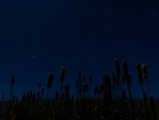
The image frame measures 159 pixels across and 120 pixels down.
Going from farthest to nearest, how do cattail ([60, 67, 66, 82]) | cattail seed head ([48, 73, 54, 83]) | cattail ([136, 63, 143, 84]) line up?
cattail seed head ([48, 73, 54, 83])
cattail ([60, 67, 66, 82])
cattail ([136, 63, 143, 84])

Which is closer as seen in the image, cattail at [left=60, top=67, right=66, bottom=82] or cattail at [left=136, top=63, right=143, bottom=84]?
cattail at [left=136, top=63, right=143, bottom=84]

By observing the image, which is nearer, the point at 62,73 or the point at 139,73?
the point at 139,73

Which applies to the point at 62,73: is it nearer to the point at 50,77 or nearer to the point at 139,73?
the point at 50,77

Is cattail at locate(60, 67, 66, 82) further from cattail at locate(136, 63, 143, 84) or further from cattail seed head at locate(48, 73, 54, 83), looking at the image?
cattail at locate(136, 63, 143, 84)

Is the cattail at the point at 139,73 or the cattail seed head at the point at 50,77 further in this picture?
the cattail seed head at the point at 50,77

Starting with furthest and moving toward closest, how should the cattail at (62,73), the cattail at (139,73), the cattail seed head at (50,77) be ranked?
the cattail seed head at (50,77)
the cattail at (62,73)
the cattail at (139,73)

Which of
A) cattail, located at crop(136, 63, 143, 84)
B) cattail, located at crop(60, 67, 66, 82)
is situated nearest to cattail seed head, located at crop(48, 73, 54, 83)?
cattail, located at crop(60, 67, 66, 82)

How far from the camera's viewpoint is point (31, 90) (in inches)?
1123

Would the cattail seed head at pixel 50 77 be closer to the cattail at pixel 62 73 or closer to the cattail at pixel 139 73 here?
the cattail at pixel 62 73

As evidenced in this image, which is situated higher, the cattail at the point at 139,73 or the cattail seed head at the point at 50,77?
the cattail seed head at the point at 50,77

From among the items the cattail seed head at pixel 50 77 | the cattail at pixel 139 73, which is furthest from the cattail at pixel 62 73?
the cattail at pixel 139 73

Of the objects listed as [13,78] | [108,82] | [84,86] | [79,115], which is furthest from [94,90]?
[79,115]

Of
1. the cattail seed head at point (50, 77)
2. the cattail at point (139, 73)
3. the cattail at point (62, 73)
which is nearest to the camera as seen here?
the cattail at point (139, 73)

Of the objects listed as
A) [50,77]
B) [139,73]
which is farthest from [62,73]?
[139,73]
